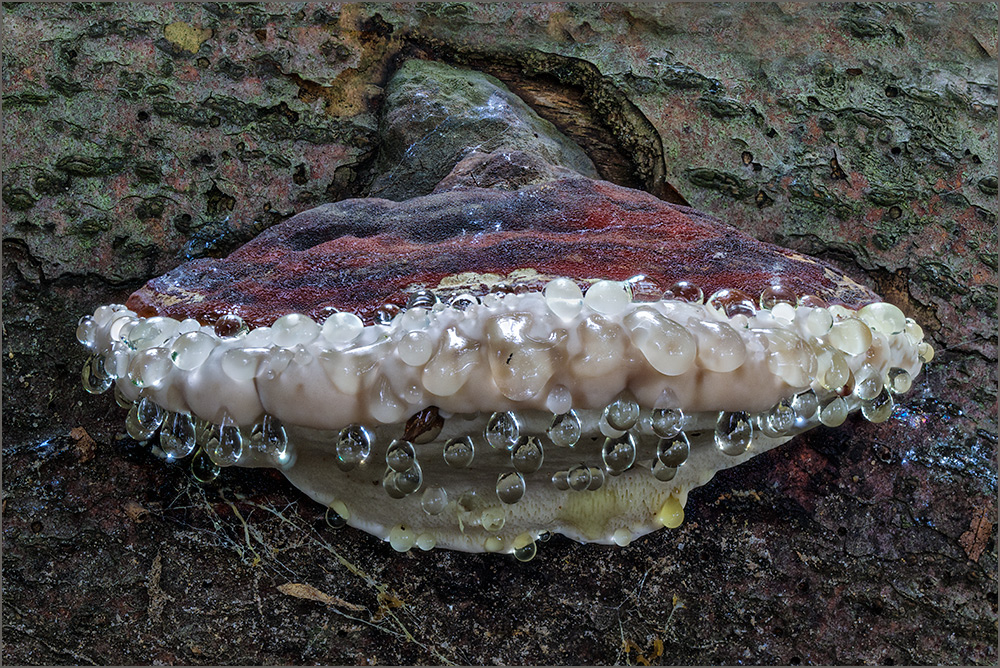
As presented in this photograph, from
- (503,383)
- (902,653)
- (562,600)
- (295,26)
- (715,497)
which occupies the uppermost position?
(295,26)

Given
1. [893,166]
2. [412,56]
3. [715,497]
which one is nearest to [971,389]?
[893,166]

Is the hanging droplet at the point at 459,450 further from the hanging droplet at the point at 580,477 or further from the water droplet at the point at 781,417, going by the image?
the water droplet at the point at 781,417

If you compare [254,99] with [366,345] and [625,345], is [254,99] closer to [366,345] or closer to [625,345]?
[366,345]

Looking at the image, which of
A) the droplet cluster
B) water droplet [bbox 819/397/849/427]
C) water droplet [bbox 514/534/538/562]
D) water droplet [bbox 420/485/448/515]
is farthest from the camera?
water droplet [bbox 514/534/538/562]

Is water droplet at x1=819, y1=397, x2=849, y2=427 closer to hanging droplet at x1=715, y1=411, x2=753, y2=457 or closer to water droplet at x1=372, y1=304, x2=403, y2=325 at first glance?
hanging droplet at x1=715, y1=411, x2=753, y2=457

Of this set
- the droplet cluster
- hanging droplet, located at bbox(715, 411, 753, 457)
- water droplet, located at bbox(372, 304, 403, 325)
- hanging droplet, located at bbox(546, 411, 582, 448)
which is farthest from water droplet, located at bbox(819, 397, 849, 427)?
water droplet, located at bbox(372, 304, 403, 325)

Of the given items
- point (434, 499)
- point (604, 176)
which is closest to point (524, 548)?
point (434, 499)
